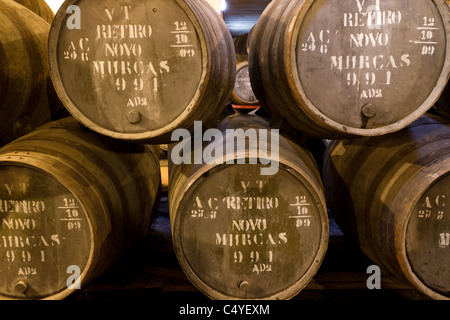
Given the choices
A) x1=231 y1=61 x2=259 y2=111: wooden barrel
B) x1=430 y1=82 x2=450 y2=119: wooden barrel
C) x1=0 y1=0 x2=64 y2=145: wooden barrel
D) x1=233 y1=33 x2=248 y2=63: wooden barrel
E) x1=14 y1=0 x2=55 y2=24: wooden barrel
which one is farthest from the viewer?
x1=233 y1=33 x2=248 y2=63: wooden barrel

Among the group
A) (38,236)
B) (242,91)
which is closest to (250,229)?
(38,236)

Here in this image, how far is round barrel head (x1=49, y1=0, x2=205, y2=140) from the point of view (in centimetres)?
131

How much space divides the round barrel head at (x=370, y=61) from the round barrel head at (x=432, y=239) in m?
0.35

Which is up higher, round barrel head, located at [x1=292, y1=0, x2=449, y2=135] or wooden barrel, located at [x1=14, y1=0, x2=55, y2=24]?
wooden barrel, located at [x1=14, y1=0, x2=55, y2=24]

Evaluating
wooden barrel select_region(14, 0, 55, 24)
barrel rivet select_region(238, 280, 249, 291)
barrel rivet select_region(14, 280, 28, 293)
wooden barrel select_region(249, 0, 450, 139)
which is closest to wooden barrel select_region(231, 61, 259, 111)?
wooden barrel select_region(14, 0, 55, 24)

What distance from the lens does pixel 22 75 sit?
5.52 feet

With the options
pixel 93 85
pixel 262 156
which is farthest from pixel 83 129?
pixel 262 156

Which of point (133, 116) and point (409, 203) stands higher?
point (133, 116)

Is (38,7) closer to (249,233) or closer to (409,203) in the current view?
(249,233)

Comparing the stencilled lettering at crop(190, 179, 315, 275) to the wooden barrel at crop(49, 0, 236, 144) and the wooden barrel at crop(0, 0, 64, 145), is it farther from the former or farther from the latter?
the wooden barrel at crop(0, 0, 64, 145)

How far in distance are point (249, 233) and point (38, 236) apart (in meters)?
0.94

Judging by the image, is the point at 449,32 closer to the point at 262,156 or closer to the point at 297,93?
the point at 297,93

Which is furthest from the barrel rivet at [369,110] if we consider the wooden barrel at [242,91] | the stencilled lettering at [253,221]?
the wooden barrel at [242,91]

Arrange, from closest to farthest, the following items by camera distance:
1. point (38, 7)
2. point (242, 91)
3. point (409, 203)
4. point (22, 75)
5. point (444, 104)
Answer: point (409, 203) → point (22, 75) → point (444, 104) → point (38, 7) → point (242, 91)
